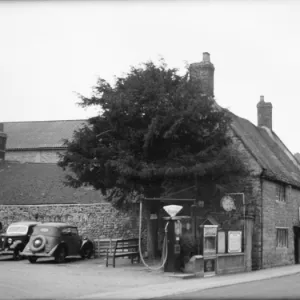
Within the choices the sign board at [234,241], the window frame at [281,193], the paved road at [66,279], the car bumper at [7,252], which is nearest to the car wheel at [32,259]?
the paved road at [66,279]

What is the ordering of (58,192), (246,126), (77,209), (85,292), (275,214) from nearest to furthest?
(85,292) → (275,214) → (77,209) → (246,126) → (58,192)

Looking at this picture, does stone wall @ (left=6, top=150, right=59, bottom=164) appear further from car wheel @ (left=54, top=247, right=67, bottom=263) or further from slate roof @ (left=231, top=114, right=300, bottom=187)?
car wheel @ (left=54, top=247, right=67, bottom=263)

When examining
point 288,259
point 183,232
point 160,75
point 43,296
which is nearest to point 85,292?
point 43,296

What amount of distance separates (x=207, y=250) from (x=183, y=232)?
1.22 meters

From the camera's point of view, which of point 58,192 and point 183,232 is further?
point 58,192

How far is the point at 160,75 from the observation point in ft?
81.3

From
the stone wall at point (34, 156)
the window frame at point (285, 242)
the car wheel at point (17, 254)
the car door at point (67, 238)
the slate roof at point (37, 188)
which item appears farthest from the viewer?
the stone wall at point (34, 156)

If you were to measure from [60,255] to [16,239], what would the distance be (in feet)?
10.0

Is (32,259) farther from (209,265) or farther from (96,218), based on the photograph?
(209,265)

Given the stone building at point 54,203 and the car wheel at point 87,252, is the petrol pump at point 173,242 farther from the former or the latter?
the stone building at point 54,203

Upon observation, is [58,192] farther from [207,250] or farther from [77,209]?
[207,250]

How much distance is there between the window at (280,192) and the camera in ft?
94.5

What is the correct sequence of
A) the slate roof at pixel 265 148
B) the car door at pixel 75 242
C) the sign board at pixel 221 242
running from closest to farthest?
the sign board at pixel 221 242 < the car door at pixel 75 242 < the slate roof at pixel 265 148

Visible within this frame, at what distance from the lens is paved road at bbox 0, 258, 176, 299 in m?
15.2
